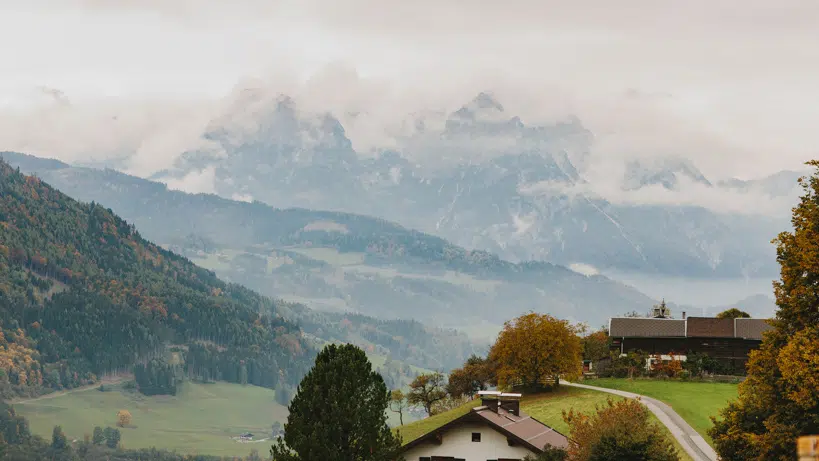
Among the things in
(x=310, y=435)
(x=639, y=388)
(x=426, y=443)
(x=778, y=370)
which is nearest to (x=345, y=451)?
(x=310, y=435)

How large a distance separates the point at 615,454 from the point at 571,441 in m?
5.76

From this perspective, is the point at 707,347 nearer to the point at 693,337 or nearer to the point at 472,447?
the point at 693,337

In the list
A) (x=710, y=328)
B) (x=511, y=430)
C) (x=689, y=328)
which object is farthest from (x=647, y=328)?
(x=511, y=430)

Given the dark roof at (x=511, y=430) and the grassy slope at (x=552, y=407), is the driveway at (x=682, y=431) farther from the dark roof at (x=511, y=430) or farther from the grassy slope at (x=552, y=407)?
the dark roof at (x=511, y=430)

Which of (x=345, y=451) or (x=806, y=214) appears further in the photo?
(x=345, y=451)

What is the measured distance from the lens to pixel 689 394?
9144cm

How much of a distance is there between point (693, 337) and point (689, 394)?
24241mm

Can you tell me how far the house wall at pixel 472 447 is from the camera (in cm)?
6681

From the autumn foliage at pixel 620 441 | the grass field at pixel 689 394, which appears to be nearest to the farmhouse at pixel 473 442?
the autumn foliage at pixel 620 441

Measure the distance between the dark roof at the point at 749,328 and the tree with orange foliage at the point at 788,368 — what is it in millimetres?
71400

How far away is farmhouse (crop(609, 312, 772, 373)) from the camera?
111562 millimetres

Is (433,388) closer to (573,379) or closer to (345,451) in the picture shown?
(573,379)

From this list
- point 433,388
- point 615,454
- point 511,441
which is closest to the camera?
point 615,454

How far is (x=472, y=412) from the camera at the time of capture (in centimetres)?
6712
